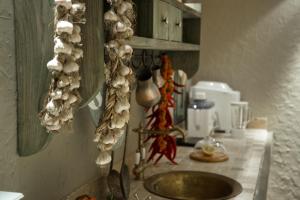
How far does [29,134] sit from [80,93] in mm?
187

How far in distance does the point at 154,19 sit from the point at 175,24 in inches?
14.6

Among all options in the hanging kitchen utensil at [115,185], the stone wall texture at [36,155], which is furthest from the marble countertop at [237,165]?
the stone wall texture at [36,155]

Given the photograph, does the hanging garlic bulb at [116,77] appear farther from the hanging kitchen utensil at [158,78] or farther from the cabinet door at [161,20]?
the hanging kitchen utensil at [158,78]

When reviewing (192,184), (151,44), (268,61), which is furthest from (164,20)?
(268,61)

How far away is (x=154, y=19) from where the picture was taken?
1.37 m

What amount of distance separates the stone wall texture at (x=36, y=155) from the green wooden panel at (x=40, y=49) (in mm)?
27

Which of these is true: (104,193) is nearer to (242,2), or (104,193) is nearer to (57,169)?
(57,169)

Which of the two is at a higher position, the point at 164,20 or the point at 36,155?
the point at 164,20

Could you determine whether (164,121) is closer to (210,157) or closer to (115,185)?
(210,157)

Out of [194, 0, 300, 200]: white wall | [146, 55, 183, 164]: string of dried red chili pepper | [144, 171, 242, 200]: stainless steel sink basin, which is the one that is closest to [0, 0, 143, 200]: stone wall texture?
[144, 171, 242, 200]: stainless steel sink basin

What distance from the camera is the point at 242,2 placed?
3326 millimetres

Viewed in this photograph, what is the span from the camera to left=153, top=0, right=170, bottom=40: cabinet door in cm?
138

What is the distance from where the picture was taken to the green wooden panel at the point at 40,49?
3.16ft

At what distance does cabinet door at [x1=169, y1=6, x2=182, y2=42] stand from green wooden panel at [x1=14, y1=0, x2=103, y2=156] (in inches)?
27.7
